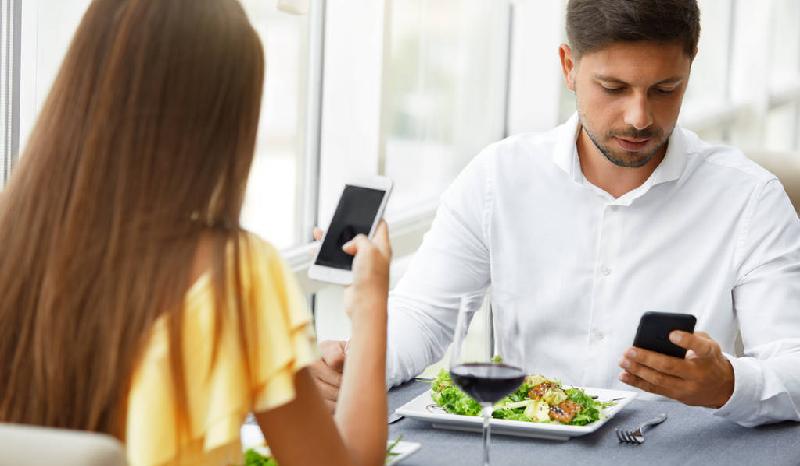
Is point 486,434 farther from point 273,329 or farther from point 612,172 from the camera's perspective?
point 612,172

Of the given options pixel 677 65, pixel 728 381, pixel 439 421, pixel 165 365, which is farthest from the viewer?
pixel 677 65

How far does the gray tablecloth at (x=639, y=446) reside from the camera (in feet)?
5.28

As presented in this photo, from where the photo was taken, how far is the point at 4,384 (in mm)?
1182

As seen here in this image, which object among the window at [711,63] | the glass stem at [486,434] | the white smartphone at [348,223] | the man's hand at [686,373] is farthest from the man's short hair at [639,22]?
the window at [711,63]

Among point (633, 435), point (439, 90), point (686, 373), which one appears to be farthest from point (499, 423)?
point (439, 90)

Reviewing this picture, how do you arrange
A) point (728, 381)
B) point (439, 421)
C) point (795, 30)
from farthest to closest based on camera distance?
point (795, 30)
point (728, 381)
point (439, 421)

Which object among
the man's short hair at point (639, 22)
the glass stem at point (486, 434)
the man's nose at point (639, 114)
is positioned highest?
the man's short hair at point (639, 22)

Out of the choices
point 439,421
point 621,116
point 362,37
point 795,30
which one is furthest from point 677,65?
point 795,30

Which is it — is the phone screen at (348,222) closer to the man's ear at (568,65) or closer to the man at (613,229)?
the man at (613,229)

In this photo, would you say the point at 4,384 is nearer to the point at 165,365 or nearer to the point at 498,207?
the point at 165,365

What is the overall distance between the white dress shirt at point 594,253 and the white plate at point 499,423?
0.40 m

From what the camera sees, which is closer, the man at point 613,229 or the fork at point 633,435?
the fork at point 633,435

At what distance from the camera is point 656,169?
2346 millimetres

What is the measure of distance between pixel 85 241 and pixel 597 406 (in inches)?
37.2
